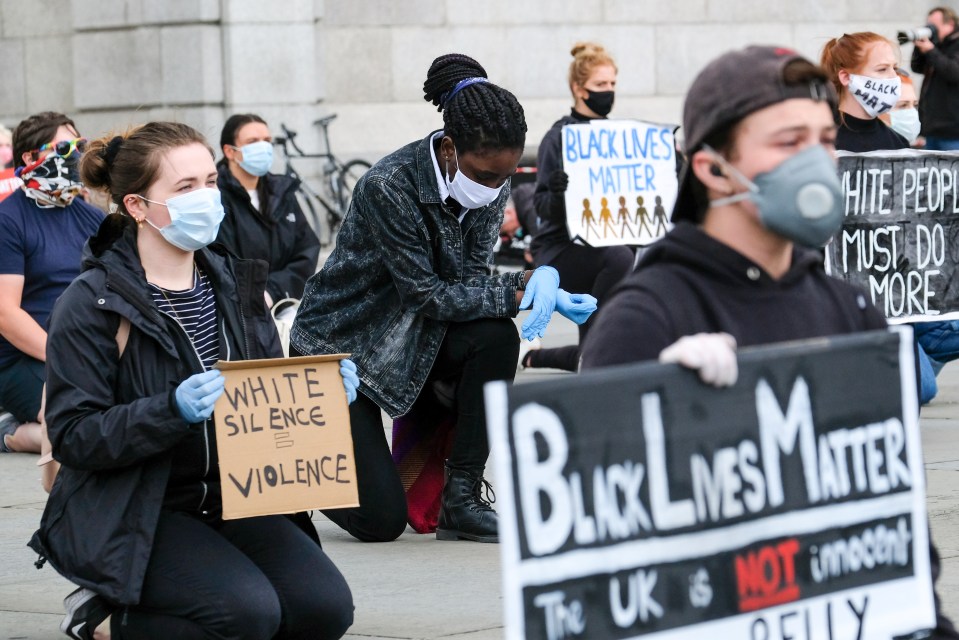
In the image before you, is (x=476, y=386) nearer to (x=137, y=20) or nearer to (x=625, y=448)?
(x=625, y=448)

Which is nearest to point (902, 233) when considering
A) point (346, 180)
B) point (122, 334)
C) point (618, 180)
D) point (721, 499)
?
point (618, 180)

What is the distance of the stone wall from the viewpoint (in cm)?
1437

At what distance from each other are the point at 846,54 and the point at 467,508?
2544 mm

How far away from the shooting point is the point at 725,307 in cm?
258

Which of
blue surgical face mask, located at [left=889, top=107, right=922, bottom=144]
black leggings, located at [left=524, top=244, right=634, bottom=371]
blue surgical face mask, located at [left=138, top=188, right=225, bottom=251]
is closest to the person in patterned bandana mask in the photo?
black leggings, located at [left=524, top=244, right=634, bottom=371]

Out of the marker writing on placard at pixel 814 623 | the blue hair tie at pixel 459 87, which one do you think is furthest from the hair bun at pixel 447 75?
the marker writing on placard at pixel 814 623

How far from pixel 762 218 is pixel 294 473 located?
1.95 meters

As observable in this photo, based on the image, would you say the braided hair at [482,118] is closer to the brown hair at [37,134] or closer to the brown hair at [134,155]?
the brown hair at [134,155]

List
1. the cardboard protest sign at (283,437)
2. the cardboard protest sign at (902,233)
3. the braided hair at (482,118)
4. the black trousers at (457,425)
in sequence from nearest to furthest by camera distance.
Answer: the cardboard protest sign at (283,437)
the braided hair at (482,118)
the black trousers at (457,425)
the cardboard protest sign at (902,233)

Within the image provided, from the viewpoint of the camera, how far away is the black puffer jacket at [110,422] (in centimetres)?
393

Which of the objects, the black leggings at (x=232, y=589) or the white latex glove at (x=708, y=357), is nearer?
the white latex glove at (x=708, y=357)

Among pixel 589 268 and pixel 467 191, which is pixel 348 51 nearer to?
pixel 589 268

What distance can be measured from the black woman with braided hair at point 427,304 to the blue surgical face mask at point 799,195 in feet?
9.88

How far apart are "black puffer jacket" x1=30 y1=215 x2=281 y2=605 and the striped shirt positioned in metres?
0.05
